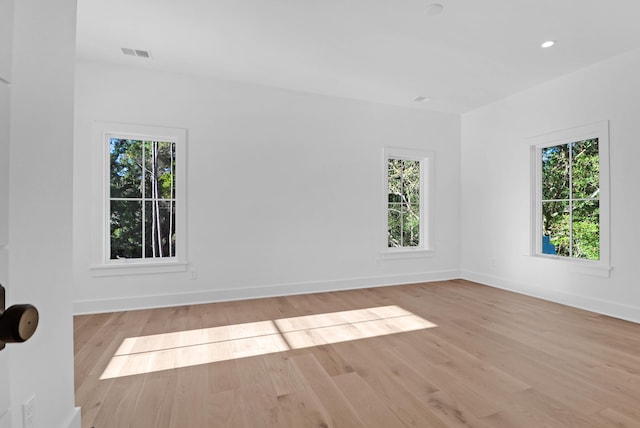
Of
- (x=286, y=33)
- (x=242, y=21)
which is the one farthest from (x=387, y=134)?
(x=242, y=21)

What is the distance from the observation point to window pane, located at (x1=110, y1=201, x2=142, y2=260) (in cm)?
379

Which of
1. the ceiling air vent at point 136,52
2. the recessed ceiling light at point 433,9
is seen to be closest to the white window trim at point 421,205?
the recessed ceiling light at point 433,9

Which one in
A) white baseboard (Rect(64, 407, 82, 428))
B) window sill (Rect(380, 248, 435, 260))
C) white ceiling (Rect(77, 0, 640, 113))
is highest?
white ceiling (Rect(77, 0, 640, 113))

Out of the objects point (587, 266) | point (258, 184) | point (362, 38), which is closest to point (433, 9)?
point (362, 38)

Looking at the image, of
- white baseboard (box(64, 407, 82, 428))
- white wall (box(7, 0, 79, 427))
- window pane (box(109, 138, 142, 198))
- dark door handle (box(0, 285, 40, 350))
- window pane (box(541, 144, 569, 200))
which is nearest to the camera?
dark door handle (box(0, 285, 40, 350))

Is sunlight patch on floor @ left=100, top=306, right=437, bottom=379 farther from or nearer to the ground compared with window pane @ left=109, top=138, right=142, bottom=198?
nearer to the ground

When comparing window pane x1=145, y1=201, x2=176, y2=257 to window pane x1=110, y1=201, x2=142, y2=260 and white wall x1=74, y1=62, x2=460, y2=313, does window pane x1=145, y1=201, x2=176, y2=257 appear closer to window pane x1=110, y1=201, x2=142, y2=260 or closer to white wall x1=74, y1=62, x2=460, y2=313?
window pane x1=110, y1=201, x2=142, y2=260

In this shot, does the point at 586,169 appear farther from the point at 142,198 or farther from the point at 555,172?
the point at 142,198

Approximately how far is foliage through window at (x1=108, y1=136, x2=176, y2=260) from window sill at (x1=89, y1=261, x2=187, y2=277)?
0.63 feet

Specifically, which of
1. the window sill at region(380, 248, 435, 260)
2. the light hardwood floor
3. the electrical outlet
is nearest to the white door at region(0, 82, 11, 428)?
the electrical outlet

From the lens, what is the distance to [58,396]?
1361 millimetres

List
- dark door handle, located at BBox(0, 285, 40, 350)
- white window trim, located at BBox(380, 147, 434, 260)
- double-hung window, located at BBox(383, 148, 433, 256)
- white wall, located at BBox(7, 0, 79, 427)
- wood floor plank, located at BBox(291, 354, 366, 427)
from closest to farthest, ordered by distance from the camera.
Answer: dark door handle, located at BBox(0, 285, 40, 350)
white wall, located at BBox(7, 0, 79, 427)
wood floor plank, located at BBox(291, 354, 366, 427)
white window trim, located at BBox(380, 147, 434, 260)
double-hung window, located at BBox(383, 148, 433, 256)

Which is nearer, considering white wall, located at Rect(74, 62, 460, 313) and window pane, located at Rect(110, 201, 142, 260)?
white wall, located at Rect(74, 62, 460, 313)

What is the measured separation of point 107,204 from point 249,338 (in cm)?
235
